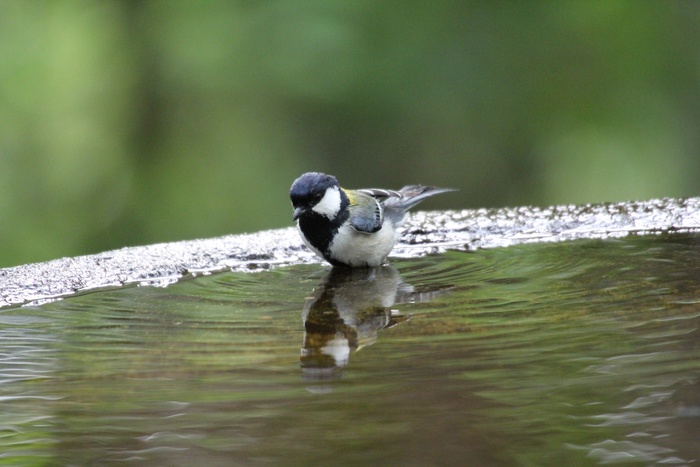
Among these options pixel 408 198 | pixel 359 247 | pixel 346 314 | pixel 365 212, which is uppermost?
pixel 408 198

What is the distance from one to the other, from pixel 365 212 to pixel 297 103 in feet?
23.4

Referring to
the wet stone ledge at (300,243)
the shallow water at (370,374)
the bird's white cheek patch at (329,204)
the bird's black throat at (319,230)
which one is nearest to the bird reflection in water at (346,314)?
the shallow water at (370,374)

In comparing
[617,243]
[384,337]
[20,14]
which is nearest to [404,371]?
[384,337]

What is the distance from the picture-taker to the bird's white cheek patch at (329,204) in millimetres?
4035

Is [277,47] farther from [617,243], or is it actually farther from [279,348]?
[279,348]

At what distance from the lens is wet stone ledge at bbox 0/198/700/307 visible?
3.70m

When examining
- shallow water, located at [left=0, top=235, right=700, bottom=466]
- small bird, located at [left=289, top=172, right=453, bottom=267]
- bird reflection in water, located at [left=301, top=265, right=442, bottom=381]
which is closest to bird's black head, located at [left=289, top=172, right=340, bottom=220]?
small bird, located at [left=289, top=172, right=453, bottom=267]

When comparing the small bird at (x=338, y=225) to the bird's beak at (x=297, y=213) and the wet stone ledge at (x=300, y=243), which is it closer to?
the bird's beak at (x=297, y=213)

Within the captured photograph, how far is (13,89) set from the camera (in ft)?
33.6

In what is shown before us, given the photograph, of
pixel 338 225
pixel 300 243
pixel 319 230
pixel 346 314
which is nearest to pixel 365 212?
pixel 338 225

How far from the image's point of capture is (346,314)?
2.92 m

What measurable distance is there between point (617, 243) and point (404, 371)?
2296 mm

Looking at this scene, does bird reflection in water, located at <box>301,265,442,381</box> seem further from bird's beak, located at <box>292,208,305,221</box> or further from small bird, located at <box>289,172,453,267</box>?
bird's beak, located at <box>292,208,305,221</box>

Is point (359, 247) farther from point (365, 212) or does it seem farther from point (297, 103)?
point (297, 103)
